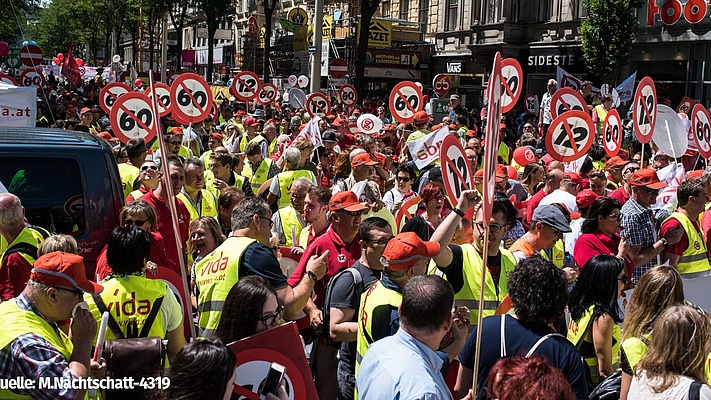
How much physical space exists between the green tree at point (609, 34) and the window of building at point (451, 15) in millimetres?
13295

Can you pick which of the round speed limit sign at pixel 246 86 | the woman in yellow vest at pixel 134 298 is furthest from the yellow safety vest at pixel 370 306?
the round speed limit sign at pixel 246 86

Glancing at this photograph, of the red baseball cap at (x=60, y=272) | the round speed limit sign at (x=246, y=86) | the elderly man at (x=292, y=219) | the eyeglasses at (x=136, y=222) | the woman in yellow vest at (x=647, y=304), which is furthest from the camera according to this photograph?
the round speed limit sign at (x=246, y=86)

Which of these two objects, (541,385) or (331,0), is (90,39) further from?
(541,385)

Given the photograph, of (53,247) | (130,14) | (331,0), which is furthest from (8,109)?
(130,14)

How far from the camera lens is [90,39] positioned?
8006 centimetres

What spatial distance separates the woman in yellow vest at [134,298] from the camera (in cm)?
409

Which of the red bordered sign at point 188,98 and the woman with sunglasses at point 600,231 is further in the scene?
the red bordered sign at point 188,98

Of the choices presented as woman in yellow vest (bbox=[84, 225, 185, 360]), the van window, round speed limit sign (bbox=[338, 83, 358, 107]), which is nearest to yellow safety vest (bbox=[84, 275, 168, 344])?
woman in yellow vest (bbox=[84, 225, 185, 360])

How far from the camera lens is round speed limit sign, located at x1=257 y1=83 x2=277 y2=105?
68.6 ft

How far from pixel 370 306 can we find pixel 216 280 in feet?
Answer: 3.34

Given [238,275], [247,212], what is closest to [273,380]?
[238,275]

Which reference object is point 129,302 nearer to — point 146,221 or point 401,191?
point 146,221

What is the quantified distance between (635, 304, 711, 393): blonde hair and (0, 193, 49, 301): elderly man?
360cm

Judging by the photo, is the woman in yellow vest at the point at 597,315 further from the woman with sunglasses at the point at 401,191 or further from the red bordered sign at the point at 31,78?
the red bordered sign at the point at 31,78
